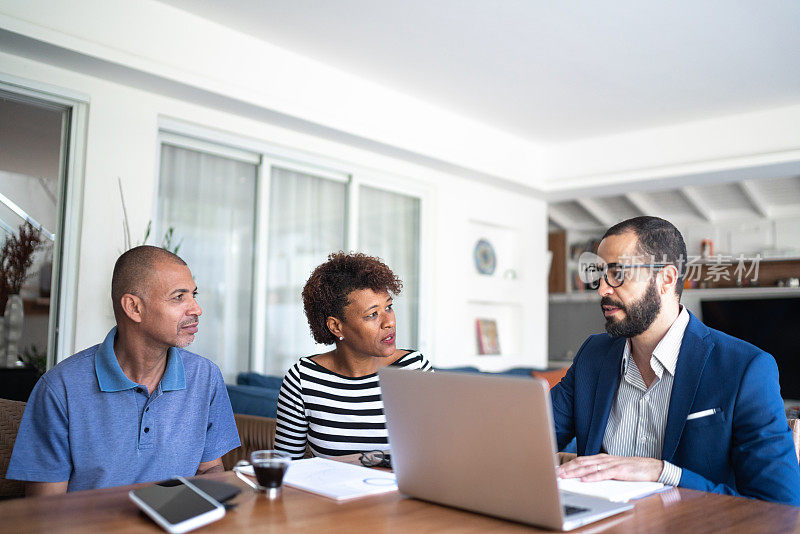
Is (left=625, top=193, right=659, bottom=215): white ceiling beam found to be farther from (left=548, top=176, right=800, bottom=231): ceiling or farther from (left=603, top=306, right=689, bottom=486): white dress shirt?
(left=603, top=306, right=689, bottom=486): white dress shirt

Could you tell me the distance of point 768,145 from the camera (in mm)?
5344

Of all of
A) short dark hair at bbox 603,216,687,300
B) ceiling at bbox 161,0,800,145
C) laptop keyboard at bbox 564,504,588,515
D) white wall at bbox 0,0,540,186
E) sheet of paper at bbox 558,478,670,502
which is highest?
ceiling at bbox 161,0,800,145

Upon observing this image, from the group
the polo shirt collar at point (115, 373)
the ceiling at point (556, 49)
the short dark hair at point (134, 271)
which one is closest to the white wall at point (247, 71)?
the ceiling at point (556, 49)

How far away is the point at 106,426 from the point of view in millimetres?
1673

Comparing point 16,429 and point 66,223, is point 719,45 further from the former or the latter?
point 16,429

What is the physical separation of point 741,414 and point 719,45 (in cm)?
343

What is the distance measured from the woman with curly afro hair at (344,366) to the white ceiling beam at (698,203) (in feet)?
22.5

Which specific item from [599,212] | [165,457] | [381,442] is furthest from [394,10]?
[599,212]

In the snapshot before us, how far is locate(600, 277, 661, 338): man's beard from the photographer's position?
175 centimetres

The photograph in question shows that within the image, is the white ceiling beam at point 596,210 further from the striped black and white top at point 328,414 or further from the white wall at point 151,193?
the striped black and white top at point 328,414

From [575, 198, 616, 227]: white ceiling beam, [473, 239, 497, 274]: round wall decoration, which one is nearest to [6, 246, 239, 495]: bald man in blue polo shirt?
[473, 239, 497, 274]: round wall decoration

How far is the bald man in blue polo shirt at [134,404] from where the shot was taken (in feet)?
5.30

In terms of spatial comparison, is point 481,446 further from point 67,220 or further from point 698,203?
point 698,203

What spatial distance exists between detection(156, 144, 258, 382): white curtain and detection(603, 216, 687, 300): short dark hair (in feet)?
10.3
